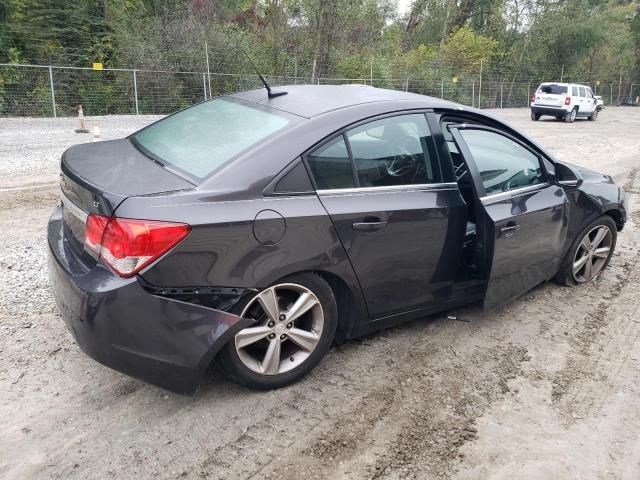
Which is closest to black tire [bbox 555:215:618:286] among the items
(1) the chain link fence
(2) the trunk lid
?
(2) the trunk lid

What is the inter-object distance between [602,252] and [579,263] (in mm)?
326

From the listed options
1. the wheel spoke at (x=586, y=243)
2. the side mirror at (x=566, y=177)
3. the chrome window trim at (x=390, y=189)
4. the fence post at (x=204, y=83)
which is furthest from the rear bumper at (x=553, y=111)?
the chrome window trim at (x=390, y=189)

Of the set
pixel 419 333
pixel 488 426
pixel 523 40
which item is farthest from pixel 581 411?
pixel 523 40

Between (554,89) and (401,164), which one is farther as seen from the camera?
(554,89)

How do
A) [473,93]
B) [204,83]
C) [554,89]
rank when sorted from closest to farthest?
[204,83], [554,89], [473,93]

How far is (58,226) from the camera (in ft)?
10.5

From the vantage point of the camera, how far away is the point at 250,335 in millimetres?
2795

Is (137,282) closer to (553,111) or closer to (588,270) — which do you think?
(588,270)

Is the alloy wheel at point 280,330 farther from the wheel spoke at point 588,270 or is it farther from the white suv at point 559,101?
the white suv at point 559,101

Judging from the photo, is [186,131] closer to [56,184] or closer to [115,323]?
[115,323]

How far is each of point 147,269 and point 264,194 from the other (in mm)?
671

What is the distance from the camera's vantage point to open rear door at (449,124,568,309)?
3564 mm

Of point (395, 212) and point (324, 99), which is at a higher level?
point (324, 99)

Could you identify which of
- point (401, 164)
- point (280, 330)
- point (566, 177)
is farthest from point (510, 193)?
point (280, 330)
